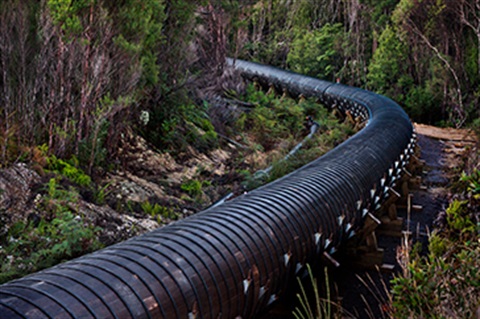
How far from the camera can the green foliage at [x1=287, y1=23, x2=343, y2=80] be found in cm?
2400

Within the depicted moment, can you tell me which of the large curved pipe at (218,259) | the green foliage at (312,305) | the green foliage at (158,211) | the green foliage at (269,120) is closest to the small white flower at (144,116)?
the green foliage at (158,211)

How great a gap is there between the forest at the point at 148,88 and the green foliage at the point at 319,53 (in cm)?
382

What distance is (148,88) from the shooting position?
33.4 feet

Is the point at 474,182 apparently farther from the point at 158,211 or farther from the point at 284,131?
the point at 284,131

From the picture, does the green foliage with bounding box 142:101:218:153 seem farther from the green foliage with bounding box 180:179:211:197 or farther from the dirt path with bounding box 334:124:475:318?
the dirt path with bounding box 334:124:475:318

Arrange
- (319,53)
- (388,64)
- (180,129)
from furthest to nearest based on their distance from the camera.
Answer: (319,53) < (388,64) < (180,129)

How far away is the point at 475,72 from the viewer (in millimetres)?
18641

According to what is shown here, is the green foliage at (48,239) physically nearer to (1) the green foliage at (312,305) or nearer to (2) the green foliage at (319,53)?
(1) the green foliage at (312,305)

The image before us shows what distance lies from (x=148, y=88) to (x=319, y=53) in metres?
15.2

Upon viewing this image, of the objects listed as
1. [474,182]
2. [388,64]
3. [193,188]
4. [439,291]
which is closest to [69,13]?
[193,188]

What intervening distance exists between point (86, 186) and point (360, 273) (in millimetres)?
3718

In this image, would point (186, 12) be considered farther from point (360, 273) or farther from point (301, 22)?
point (301, 22)

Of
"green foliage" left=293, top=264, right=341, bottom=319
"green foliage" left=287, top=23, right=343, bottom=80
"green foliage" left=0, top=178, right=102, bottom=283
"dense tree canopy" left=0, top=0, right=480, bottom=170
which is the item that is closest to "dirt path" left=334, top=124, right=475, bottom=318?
"green foliage" left=293, top=264, right=341, bottom=319

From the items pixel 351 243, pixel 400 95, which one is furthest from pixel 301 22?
pixel 351 243
